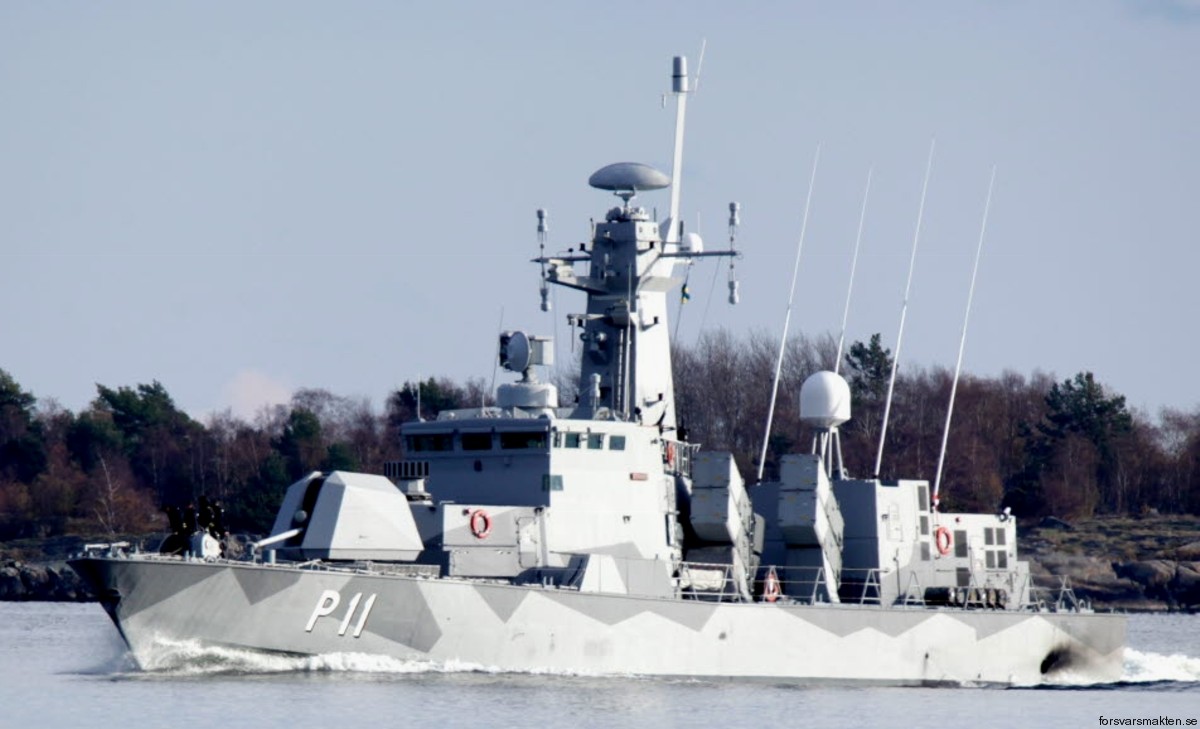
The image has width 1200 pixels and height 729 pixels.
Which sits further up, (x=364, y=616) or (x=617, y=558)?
(x=617, y=558)

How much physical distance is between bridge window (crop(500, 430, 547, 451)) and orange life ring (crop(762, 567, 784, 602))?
4.52 metres

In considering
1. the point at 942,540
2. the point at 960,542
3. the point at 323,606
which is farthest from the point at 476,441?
the point at 960,542

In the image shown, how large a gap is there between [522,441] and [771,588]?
4.86 metres

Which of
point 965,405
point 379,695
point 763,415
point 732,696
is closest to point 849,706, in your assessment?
point 732,696

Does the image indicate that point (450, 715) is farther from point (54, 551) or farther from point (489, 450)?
point (54, 551)

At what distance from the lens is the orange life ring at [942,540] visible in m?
37.7

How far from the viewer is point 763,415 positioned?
6806 cm

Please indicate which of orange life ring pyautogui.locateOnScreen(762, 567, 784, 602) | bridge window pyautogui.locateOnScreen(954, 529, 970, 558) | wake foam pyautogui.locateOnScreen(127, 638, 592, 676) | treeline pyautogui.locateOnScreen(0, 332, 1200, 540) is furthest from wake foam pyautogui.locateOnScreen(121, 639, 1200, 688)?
treeline pyautogui.locateOnScreen(0, 332, 1200, 540)

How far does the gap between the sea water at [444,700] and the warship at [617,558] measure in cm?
37

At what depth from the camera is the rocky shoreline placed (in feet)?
220

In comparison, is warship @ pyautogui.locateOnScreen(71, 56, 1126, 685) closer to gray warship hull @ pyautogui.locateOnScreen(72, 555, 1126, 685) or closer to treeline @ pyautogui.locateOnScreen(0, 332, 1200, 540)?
gray warship hull @ pyautogui.locateOnScreen(72, 555, 1126, 685)

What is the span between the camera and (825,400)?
37.1 metres

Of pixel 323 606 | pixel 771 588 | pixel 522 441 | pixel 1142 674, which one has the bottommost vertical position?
pixel 1142 674

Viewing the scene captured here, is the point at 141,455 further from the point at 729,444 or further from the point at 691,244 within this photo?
the point at 691,244
